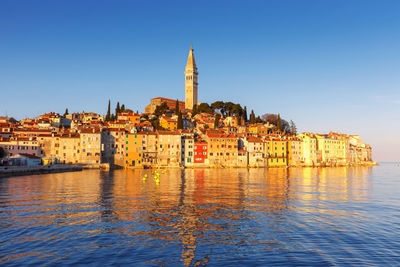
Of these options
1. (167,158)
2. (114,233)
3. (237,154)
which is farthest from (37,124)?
(114,233)

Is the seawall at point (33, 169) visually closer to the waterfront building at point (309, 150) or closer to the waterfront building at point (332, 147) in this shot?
the waterfront building at point (309, 150)

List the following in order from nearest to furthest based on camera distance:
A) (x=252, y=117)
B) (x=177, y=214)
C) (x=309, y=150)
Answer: (x=177, y=214)
(x=309, y=150)
(x=252, y=117)

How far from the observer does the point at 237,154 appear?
86250mm

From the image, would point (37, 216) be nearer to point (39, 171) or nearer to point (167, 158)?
point (39, 171)

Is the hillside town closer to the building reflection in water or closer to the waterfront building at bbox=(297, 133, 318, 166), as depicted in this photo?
the waterfront building at bbox=(297, 133, 318, 166)

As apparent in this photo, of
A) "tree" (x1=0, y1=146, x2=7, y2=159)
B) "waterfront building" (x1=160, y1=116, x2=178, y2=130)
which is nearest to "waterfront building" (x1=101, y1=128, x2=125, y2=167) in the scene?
"tree" (x1=0, y1=146, x2=7, y2=159)

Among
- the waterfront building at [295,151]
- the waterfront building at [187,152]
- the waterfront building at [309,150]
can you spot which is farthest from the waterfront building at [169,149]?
the waterfront building at [309,150]

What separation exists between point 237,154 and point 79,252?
76667mm

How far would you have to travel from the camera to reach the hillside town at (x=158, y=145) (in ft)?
242

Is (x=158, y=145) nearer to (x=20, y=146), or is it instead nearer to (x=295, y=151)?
(x=20, y=146)

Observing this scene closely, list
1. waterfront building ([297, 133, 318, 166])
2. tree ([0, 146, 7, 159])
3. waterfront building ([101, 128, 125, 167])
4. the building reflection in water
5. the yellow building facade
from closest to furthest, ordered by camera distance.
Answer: the building reflection in water, tree ([0, 146, 7, 159]), waterfront building ([101, 128, 125, 167]), the yellow building facade, waterfront building ([297, 133, 318, 166])

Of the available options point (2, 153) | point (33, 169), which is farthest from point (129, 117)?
point (33, 169)

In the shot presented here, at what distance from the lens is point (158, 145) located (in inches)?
3162

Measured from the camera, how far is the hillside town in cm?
7369
